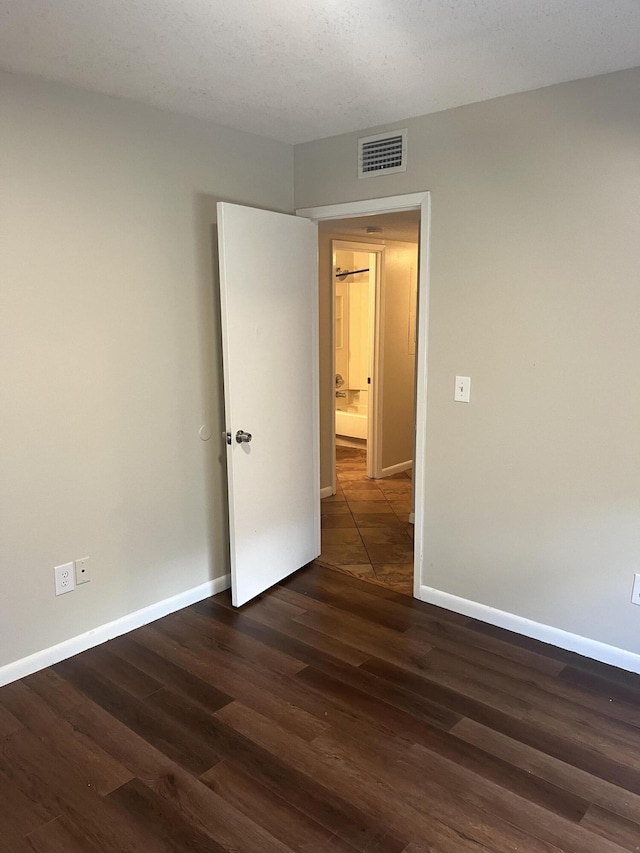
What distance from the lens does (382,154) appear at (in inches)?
116

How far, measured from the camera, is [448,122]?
8.87ft

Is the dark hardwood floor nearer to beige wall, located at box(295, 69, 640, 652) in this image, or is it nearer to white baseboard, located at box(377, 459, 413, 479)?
beige wall, located at box(295, 69, 640, 652)

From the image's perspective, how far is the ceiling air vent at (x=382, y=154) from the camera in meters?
2.87

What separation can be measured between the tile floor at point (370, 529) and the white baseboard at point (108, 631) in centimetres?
82

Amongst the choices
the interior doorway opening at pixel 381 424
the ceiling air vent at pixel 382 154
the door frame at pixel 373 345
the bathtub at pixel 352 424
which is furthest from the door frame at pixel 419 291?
the bathtub at pixel 352 424

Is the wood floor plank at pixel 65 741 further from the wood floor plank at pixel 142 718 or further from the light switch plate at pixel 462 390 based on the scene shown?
the light switch plate at pixel 462 390

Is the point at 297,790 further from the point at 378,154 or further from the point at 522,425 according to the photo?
the point at 378,154

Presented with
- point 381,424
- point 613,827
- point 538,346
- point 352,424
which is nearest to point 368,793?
point 613,827

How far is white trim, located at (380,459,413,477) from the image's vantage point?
18.1 feet

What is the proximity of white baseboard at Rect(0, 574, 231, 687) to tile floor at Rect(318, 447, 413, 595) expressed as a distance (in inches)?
32.2

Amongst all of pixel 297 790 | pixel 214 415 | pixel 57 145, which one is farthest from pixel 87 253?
pixel 297 790

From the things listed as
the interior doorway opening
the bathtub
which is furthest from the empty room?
the bathtub

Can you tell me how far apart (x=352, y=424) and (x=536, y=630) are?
4601 millimetres

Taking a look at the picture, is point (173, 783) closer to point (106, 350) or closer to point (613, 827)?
point (613, 827)
